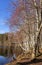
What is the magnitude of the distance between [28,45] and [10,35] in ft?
9.02

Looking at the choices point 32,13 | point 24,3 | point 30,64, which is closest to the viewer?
point 30,64

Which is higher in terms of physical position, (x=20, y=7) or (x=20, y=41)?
(x=20, y=7)

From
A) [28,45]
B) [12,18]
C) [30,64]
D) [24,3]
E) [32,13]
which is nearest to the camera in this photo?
[30,64]

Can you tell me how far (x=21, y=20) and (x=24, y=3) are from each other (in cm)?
444

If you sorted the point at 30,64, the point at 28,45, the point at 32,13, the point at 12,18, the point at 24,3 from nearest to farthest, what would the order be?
the point at 30,64, the point at 24,3, the point at 32,13, the point at 12,18, the point at 28,45

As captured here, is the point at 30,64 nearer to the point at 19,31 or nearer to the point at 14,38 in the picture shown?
the point at 19,31

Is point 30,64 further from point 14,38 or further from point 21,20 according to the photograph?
point 14,38

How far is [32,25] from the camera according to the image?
20.1 meters

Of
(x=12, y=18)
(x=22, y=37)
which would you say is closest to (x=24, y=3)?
(x=12, y=18)

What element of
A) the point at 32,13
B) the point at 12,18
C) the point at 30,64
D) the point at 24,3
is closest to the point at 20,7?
the point at 24,3

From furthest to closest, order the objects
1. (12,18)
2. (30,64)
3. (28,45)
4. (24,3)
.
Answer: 1. (28,45)
2. (12,18)
3. (24,3)
4. (30,64)

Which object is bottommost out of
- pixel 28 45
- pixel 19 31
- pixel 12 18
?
pixel 28 45

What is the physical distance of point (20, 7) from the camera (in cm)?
1642

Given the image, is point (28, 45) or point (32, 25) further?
point (28, 45)
